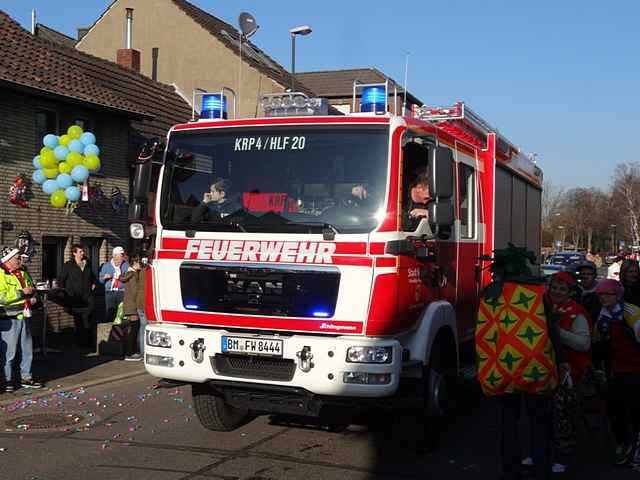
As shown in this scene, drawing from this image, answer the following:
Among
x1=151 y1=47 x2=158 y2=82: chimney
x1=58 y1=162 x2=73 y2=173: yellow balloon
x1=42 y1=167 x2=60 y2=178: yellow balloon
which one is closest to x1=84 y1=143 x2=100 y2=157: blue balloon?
x1=58 y1=162 x2=73 y2=173: yellow balloon

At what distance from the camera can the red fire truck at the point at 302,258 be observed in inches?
238

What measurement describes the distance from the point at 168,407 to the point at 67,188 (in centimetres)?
612

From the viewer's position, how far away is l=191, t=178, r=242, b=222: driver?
661 cm

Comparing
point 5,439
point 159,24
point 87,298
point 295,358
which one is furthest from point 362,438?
point 159,24

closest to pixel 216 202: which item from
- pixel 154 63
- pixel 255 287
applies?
pixel 255 287

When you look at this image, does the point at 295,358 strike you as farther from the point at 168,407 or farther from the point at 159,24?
the point at 159,24

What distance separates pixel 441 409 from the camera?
271 inches

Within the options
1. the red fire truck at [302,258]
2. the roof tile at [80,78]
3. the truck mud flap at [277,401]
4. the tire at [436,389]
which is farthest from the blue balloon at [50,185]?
the tire at [436,389]

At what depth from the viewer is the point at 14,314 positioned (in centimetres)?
969

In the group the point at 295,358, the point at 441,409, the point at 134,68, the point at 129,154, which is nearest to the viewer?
the point at 295,358

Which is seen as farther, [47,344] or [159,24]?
[159,24]

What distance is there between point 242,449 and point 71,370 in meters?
5.44

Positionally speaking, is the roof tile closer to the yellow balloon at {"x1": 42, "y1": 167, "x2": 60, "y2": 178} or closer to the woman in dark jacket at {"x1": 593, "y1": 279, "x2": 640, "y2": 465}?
the yellow balloon at {"x1": 42, "y1": 167, "x2": 60, "y2": 178}

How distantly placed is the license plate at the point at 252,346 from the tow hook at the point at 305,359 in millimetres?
172
